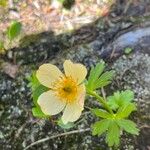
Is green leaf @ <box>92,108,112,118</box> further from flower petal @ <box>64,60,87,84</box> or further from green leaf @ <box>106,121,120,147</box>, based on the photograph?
flower petal @ <box>64,60,87,84</box>

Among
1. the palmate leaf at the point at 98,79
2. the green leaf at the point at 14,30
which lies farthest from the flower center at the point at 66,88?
the green leaf at the point at 14,30

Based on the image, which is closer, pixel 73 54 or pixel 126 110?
pixel 126 110

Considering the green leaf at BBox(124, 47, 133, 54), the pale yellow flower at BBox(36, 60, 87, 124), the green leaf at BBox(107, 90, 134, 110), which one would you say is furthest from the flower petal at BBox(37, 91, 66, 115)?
the green leaf at BBox(124, 47, 133, 54)

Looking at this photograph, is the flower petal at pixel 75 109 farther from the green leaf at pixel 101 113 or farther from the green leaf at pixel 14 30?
the green leaf at pixel 14 30

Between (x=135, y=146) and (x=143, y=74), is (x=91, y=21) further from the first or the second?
(x=135, y=146)

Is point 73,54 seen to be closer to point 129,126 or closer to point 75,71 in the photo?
point 129,126

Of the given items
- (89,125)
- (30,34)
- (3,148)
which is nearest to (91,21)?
(30,34)

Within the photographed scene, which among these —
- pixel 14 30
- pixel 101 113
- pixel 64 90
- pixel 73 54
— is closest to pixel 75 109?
pixel 64 90
